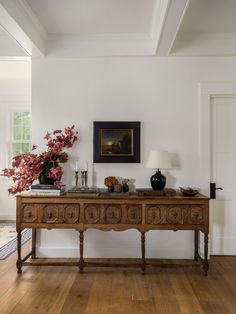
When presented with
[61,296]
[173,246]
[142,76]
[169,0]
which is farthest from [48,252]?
[169,0]

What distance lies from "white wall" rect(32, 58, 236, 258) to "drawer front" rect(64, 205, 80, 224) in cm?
56

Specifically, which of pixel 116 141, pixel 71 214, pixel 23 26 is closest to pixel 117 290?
pixel 71 214

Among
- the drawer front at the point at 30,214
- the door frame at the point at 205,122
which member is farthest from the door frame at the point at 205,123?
the drawer front at the point at 30,214

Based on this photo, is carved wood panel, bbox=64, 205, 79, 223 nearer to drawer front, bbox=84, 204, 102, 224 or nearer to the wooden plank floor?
drawer front, bbox=84, 204, 102, 224

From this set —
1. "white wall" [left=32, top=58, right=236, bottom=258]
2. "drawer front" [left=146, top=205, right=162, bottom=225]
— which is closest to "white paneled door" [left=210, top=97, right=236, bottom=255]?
"white wall" [left=32, top=58, right=236, bottom=258]

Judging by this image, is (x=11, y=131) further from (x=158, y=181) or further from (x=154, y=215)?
(x=154, y=215)

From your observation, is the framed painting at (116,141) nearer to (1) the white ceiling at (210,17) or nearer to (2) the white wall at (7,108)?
(1) the white ceiling at (210,17)

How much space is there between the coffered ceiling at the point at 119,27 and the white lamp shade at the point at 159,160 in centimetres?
126

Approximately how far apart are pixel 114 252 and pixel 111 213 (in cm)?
76

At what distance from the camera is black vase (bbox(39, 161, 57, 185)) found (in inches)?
139

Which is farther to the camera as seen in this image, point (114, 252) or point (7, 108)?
point (7, 108)

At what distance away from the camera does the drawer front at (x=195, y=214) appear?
3.28 m

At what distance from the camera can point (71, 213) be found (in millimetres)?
3334

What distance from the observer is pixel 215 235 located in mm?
3904
